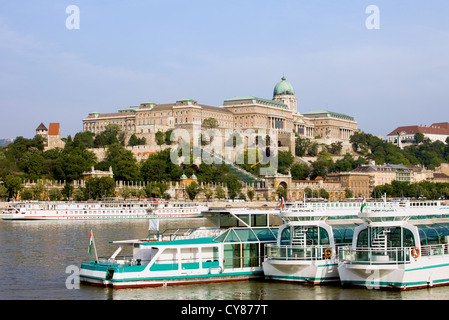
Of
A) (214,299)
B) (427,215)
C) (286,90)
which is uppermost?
(286,90)

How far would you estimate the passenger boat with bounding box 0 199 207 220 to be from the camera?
270 feet

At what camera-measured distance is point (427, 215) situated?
29469 mm

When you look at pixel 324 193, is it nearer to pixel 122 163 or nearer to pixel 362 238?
pixel 122 163

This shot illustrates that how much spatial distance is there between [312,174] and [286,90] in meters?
50.4

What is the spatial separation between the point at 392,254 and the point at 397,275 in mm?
749

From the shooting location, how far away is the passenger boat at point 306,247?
27.4 metres

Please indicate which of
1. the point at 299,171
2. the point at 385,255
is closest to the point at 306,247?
the point at 385,255

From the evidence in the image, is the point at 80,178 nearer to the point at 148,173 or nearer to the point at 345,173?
the point at 148,173

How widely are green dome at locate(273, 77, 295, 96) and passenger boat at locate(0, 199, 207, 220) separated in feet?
285

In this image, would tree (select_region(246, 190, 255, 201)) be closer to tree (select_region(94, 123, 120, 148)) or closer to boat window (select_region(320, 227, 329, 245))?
tree (select_region(94, 123, 120, 148))

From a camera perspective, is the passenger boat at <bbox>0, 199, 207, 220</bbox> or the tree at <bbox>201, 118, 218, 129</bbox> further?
the tree at <bbox>201, 118, 218, 129</bbox>

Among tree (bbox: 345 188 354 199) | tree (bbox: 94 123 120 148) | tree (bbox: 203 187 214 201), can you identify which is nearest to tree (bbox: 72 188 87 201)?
tree (bbox: 203 187 214 201)
